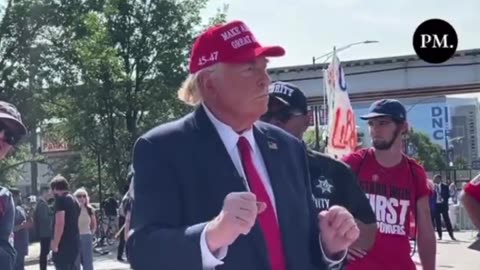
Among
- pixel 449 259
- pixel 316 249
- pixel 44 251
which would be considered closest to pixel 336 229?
pixel 316 249

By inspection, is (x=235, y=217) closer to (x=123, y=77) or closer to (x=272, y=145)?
(x=272, y=145)

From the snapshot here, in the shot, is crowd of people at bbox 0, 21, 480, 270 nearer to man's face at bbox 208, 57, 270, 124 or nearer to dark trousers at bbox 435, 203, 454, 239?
man's face at bbox 208, 57, 270, 124

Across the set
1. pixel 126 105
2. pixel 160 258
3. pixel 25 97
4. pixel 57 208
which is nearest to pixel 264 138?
pixel 160 258

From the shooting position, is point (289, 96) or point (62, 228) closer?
point (289, 96)

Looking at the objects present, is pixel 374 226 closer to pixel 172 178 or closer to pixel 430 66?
pixel 172 178

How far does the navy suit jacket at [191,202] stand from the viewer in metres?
2.44

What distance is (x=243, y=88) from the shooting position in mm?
2693

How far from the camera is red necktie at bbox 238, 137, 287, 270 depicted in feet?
8.55

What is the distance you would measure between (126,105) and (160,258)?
30.0 metres

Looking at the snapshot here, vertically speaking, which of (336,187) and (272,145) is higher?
(272,145)

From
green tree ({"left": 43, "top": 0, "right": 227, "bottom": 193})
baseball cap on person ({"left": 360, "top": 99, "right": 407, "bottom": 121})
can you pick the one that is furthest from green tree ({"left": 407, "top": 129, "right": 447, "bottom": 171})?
baseball cap on person ({"left": 360, "top": 99, "right": 407, "bottom": 121})

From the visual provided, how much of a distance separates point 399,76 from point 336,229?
122 feet

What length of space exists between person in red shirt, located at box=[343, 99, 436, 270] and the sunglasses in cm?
220

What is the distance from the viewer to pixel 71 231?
1251 cm
